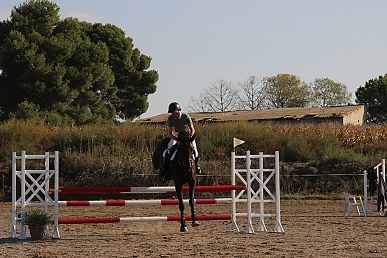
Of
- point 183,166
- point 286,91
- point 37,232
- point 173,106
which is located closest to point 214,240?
point 183,166

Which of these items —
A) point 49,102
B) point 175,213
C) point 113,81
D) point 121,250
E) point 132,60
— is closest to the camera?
point 121,250

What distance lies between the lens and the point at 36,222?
11.9 meters

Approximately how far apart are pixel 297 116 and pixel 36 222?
35.6 metres

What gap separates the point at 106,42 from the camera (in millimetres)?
46219

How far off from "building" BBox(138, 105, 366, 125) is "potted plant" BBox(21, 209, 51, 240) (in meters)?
30.3

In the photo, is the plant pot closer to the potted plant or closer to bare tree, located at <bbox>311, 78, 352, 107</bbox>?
the potted plant

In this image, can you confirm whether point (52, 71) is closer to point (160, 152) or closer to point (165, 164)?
point (160, 152)

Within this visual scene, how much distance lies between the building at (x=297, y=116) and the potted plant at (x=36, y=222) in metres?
30.3

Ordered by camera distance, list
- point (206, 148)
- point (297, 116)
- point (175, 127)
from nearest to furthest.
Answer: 1. point (175, 127)
2. point (206, 148)
3. point (297, 116)

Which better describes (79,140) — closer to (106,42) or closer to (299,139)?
(299,139)

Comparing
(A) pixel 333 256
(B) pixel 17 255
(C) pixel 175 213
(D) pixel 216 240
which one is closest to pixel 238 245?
(D) pixel 216 240

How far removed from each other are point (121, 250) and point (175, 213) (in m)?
→ 8.74

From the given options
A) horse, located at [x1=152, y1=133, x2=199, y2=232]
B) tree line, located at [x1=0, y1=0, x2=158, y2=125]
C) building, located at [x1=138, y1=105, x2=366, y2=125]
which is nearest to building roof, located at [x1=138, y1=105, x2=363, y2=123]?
building, located at [x1=138, y1=105, x2=366, y2=125]

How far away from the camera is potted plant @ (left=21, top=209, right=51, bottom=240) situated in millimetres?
11859
